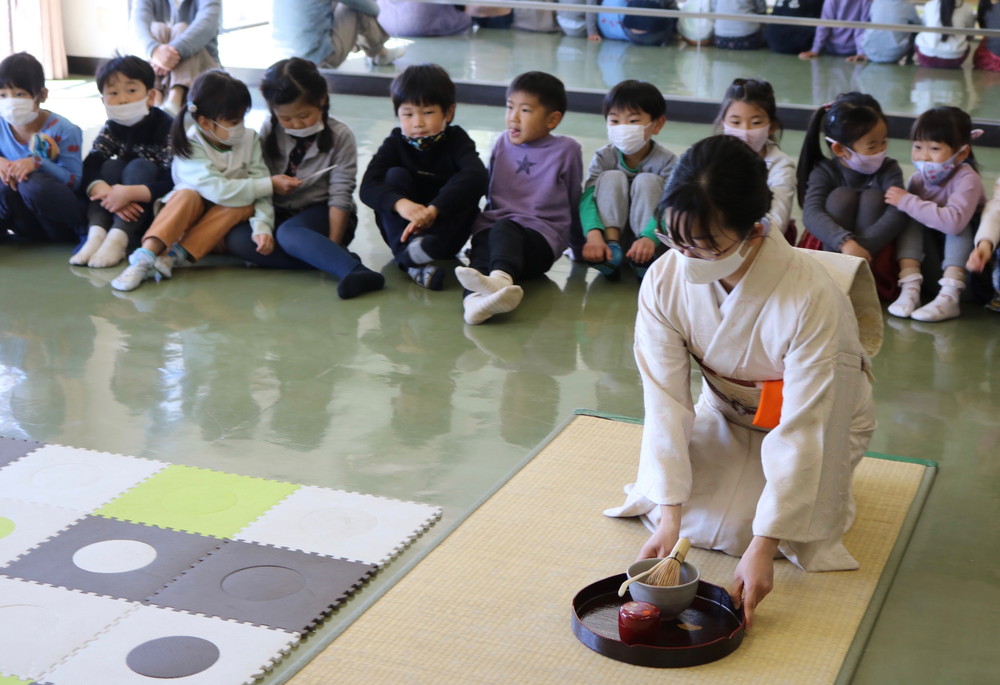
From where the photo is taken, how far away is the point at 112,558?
1.94 m

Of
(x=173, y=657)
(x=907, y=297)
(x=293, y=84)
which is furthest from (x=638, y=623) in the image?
(x=293, y=84)

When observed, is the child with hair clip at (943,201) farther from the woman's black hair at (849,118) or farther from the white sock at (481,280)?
the white sock at (481,280)

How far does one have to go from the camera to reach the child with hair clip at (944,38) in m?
5.07

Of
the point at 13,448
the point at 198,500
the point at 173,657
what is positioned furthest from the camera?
the point at 13,448

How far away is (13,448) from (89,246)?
145 cm

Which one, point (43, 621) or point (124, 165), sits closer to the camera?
point (43, 621)

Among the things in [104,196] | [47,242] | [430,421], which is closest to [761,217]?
[430,421]

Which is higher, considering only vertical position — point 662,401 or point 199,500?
point 662,401

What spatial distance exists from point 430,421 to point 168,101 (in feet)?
9.76

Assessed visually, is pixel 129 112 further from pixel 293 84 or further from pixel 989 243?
pixel 989 243

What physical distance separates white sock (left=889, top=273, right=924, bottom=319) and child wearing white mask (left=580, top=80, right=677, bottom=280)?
74cm

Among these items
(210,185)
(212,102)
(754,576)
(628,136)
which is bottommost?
(754,576)

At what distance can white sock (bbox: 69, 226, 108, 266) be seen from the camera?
3.65m

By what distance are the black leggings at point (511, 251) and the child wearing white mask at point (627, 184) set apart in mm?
146
